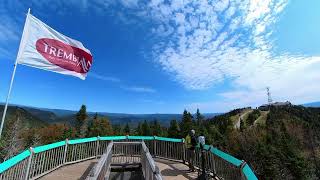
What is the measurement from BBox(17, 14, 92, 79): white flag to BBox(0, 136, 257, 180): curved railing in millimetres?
3001

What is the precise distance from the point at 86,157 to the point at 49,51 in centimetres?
721

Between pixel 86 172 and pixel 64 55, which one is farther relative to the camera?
pixel 86 172

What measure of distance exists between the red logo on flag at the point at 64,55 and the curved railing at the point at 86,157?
3.26 metres

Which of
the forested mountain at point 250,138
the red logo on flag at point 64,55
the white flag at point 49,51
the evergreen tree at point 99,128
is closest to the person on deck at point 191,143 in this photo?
the white flag at point 49,51

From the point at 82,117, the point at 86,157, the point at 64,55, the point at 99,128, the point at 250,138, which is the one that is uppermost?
the point at 82,117

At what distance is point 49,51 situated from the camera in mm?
8945

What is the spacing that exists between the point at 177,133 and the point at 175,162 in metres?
68.5

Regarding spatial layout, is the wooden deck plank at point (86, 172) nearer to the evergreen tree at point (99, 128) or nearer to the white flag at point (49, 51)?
the white flag at point (49, 51)

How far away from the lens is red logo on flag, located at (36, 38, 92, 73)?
28.9ft

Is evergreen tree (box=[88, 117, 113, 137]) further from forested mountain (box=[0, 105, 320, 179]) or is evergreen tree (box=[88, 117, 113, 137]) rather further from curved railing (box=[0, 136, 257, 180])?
curved railing (box=[0, 136, 257, 180])

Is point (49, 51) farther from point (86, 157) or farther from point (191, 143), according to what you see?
point (86, 157)

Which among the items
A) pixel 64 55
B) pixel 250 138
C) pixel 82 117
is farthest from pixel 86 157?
pixel 82 117

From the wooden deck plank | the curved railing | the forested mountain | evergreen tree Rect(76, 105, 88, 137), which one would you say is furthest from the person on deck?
evergreen tree Rect(76, 105, 88, 137)

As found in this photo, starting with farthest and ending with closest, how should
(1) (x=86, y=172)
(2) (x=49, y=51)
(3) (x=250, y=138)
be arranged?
(3) (x=250, y=138), (1) (x=86, y=172), (2) (x=49, y=51)
